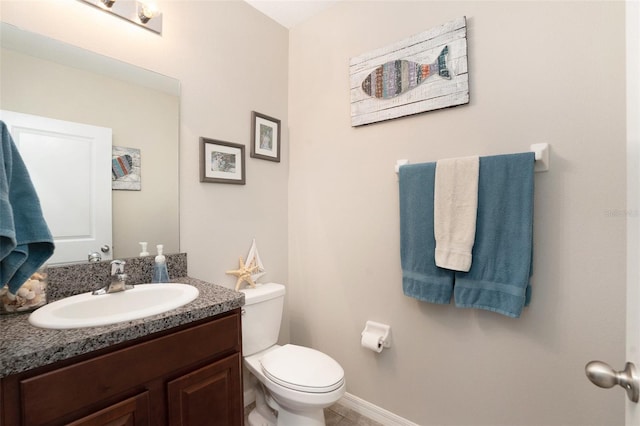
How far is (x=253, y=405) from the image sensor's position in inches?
71.5

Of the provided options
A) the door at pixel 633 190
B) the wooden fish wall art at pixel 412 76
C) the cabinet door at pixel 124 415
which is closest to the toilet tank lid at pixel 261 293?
the cabinet door at pixel 124 415

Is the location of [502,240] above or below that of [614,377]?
above

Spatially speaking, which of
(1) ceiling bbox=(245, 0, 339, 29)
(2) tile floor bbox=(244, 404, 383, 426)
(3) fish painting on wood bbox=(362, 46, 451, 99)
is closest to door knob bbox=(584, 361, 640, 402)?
(3) fish painting on wood bbox=(362, 46, 451, 99)

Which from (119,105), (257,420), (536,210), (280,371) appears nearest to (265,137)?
(119,105)

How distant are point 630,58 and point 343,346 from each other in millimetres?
1798

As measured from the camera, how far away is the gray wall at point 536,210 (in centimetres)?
110

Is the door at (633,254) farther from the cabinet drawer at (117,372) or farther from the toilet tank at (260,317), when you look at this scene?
the toilet tank at (260,317)

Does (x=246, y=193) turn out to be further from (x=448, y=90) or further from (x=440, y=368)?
(x=440, y=368)

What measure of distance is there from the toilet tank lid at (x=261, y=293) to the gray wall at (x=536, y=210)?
1.15 ft

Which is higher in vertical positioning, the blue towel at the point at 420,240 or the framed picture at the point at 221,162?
the framed picture at the point at 221,162

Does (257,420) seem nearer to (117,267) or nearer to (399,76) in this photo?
(117,267)

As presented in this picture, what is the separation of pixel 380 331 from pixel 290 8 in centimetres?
214

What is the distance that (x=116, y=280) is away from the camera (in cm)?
121

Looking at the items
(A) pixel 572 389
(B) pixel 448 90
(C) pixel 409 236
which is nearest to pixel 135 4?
(B) pixel 448 90
